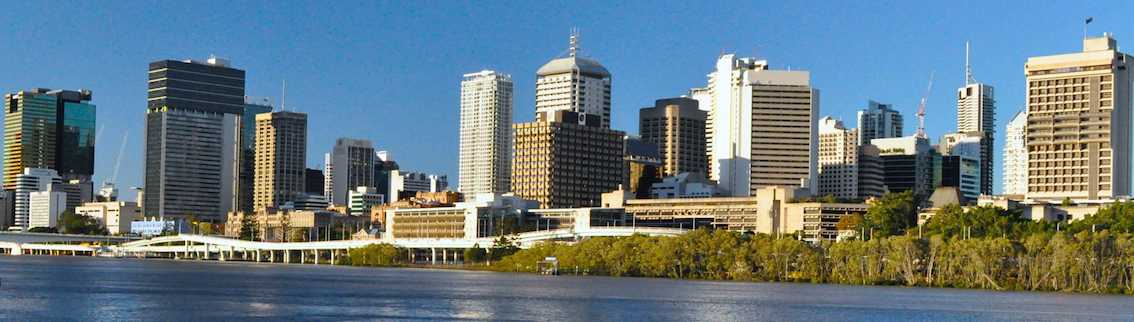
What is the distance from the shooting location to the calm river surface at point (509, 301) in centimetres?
11675

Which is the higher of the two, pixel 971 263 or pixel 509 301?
pixel 971 263

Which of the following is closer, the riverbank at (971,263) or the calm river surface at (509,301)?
the calm river surface at (509,301)

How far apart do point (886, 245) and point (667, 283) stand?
94.8ft

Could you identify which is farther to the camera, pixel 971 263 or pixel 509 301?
pixel 971 263

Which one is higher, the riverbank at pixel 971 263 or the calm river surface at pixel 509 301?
the riverbank at pixel 971 263

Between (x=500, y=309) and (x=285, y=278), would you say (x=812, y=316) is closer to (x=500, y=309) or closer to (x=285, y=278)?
(x=500, y=309)

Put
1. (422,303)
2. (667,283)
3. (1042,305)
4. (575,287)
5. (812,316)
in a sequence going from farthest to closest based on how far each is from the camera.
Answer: (667,283) < (575,287) < (1042,305) < (422,303) < (812,316)

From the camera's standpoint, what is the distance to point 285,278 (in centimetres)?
19338

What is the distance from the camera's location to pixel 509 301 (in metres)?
138

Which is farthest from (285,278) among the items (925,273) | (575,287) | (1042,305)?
(1042,305)

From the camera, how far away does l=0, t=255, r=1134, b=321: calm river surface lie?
4596 inches

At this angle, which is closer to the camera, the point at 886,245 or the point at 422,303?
the point at 422,303

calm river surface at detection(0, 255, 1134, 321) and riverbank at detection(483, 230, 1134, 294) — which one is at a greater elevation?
riverbank at detection(483, 230, 1134, 294)

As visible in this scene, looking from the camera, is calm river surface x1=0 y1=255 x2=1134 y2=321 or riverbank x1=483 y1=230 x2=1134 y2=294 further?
riverbank x1=483 y1=230 x2=1134 y2=294
